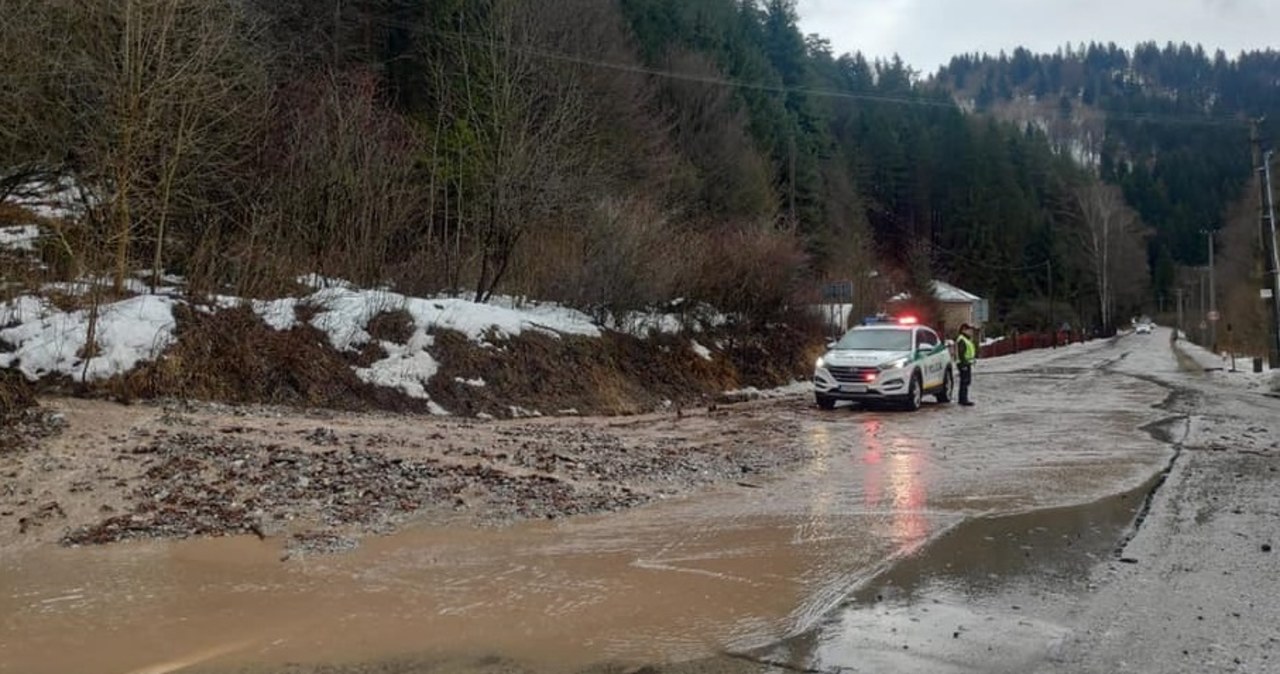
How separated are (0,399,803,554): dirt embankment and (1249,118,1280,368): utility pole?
26525 millimetres

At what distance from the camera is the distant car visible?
63.8 feet

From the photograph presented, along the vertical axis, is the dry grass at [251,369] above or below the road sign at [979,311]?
below

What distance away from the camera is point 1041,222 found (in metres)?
101

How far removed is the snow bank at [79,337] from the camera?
517 inches

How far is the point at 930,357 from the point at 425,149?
51.5ft

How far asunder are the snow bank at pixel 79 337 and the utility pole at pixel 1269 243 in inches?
1277

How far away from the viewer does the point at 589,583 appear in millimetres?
6559

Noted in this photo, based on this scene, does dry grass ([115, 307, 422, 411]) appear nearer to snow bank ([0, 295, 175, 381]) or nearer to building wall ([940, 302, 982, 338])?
snow bank ([0, 295, 175, 381])

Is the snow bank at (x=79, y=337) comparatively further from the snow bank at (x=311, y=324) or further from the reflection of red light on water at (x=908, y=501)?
the reflection of red light on water at (x=908, y=501)

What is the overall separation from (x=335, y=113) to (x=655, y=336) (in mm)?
9204

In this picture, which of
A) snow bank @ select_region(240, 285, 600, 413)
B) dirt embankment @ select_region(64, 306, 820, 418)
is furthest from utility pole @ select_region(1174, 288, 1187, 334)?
snow bank @ select_region(240, 285, 600, 413)

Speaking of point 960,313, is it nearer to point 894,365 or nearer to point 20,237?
point 894,365

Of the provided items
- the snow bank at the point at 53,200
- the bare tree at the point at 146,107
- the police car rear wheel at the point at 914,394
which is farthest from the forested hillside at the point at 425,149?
the police car rear wheel at the point at 914,394

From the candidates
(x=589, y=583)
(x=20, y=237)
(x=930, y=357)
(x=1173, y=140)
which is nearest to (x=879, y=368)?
(x=930, y=357)
